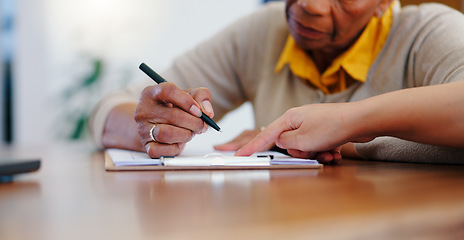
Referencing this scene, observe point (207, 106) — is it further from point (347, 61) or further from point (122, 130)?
point (347, 61)

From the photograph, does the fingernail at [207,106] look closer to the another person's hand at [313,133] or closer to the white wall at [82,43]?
the another person's hand at [313,133]

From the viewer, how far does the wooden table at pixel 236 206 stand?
0.28 metres

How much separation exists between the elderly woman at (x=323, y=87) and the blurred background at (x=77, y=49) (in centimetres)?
212

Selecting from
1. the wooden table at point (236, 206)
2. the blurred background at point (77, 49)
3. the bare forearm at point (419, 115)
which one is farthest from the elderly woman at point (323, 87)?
the blurred background at point (77, 49)

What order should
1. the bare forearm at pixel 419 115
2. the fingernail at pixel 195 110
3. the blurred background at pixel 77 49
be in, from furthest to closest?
1. the blurred background at pixel 77 49
2. the fingernail at pixel 195 110
3. the bare forearm at pixel 419 115

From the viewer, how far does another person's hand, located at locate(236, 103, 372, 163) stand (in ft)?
2.23

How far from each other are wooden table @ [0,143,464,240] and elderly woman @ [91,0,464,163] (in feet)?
0.36

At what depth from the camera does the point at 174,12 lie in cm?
379

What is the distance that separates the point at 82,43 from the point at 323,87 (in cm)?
284

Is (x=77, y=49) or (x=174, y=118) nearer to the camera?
(x=174, y=118)

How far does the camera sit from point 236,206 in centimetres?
36

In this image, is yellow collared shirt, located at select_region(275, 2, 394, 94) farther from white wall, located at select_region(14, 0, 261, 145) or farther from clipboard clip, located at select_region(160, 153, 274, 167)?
white wall, located at select_region(14, 0, 261, 145)

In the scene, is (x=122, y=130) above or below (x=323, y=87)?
below

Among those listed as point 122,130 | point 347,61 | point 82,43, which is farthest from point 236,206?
point 82,43
